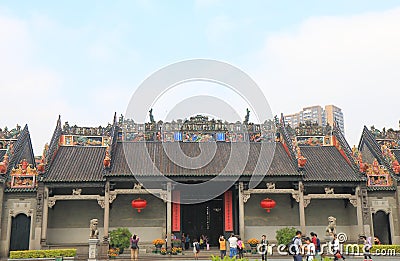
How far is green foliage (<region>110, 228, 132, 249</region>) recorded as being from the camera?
2199cm

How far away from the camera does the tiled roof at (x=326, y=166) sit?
2392 centimetres

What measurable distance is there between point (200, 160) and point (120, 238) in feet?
19.7

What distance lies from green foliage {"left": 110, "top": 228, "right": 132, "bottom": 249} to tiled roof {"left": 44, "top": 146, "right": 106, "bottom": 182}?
2.84m

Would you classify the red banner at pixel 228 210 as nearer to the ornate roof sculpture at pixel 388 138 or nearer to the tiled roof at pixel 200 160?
the tiled roof at pixel 200 160

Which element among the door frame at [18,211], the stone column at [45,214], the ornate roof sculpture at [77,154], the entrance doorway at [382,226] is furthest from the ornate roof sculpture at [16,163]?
the entrance doorway at [382,226]

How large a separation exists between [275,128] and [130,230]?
1083 cm

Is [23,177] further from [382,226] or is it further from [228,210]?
[382,226]

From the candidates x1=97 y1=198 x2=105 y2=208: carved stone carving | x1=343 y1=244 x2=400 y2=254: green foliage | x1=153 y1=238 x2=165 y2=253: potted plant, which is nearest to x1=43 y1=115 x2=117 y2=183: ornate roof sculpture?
x1=97 y1=198 x2=105 y2=208: carved stone carving

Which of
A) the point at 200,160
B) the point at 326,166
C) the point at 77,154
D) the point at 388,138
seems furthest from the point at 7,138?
the point at 388,138

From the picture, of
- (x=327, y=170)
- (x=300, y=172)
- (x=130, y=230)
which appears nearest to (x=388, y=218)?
(x=327, y=170)

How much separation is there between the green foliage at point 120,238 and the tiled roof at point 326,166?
9876 mm

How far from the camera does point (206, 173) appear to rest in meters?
22.9

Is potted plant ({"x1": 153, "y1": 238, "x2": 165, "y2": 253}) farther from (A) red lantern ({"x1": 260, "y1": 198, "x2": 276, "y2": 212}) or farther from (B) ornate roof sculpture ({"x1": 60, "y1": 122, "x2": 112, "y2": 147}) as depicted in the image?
(B) ornate roof sculpture ({"x1": 60, "y1": 122, "x2": 112, "y2": 147})

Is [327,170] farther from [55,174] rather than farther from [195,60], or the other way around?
[55,174]
